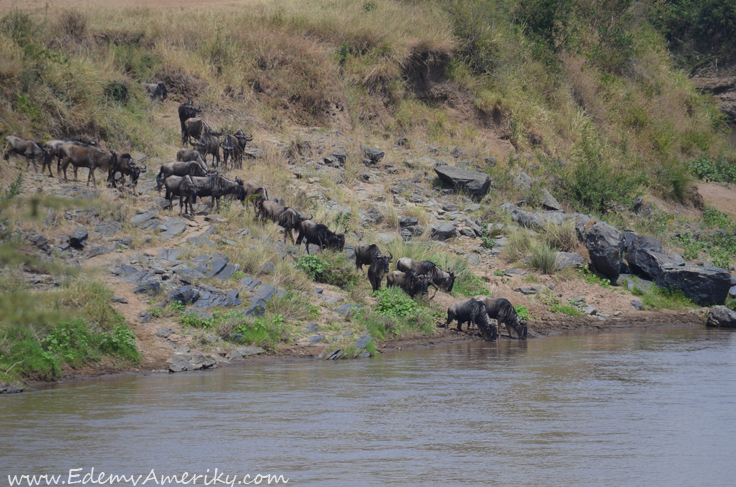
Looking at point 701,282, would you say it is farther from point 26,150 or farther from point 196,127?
point 26,150

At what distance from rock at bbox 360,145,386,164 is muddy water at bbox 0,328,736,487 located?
422 inches

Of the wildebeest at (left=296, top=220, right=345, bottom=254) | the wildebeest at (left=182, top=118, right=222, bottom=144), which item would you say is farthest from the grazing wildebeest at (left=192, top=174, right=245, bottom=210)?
the wildebeest at (left=182, top=118, right=222, bottom=144)

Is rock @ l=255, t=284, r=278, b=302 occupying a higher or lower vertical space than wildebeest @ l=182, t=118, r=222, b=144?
lower

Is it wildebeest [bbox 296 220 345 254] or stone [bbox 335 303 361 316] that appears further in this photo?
wildebeest [bbox 296 220 345 254]

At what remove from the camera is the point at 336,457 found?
698 centimetres

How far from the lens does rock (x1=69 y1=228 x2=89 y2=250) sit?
1312 cm

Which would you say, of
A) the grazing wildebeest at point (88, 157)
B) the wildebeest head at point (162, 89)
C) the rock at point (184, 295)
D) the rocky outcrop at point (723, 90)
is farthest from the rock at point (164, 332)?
the rocky outcrop at point (723, 90)

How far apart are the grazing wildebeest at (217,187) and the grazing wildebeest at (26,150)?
136 inches

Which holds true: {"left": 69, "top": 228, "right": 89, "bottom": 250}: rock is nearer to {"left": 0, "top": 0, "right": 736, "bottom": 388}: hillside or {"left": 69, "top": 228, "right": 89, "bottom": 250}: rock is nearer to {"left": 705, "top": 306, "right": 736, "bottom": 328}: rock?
{"left": 0, "top": 0, "right": 736, "bottom": 388}: hillside

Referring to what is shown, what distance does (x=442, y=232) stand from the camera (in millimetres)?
18406

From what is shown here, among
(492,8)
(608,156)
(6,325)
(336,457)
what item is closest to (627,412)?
(336,457)

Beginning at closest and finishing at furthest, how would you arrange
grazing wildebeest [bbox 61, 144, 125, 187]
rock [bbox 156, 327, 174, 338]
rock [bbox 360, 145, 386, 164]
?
rock [bbox 156, 327, 174, 338], grazing wildebeest [bbox 61, 144, 125, 187], rock [bbox 360, 145, 386, 164]

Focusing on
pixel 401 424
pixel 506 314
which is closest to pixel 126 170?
pixel 506 314

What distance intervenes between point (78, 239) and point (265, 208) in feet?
14.3
